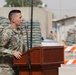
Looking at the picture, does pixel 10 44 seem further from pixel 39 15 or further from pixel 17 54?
pixel 39 15

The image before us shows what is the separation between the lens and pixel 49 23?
3262cm

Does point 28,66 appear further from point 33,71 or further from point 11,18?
point 11,18

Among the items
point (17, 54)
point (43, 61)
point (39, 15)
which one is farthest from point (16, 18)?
Answer: point (39, 15)

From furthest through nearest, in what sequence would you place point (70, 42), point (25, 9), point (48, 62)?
point (70, 42)
point (25, 9)
point (48, 62)

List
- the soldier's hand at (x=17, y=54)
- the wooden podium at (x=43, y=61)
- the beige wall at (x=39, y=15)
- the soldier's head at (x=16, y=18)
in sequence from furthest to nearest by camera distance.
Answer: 1. the beige wall at (x=39, y=15)
2. the soldier's head at (x=16, y=18)
3. the soldier's hand at (x=17, y=54)
4. the wooden podium at (x=43, y=61)

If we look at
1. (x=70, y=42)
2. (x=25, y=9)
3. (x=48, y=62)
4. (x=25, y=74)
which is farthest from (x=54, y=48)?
(x=70, y=42)

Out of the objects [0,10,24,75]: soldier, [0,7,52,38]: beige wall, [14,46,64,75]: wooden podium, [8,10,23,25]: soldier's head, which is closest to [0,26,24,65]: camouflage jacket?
[0,10,24,75]: soldier

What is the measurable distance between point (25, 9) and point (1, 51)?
942 inches

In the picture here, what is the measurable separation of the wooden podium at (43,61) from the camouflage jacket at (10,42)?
231mm

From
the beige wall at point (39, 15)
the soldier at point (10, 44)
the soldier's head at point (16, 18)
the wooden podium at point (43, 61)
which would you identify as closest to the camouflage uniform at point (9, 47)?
the soldier at point (10, 44)

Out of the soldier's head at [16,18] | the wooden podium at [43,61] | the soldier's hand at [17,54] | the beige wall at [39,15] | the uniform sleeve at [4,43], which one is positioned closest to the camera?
the wooden podium at [43,61]

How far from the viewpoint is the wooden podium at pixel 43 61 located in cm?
462

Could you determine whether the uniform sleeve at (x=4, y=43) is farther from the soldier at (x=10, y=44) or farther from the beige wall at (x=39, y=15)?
the beige wall at (x=39, y=15)

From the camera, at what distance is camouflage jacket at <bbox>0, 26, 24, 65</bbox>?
493 cm
